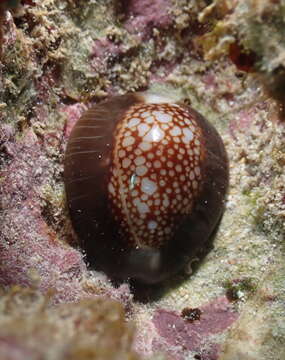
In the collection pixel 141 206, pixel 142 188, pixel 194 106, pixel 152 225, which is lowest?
pixel 152 225

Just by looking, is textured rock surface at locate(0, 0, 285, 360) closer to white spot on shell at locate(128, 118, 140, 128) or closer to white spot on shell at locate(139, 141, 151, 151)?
white spot on shell at locate(128, 118, 140, 128)

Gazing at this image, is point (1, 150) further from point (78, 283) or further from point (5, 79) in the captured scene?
point (78, 283)

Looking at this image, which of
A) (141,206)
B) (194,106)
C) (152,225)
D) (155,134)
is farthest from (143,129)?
(194,106)

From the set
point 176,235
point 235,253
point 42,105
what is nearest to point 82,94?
point 42,105

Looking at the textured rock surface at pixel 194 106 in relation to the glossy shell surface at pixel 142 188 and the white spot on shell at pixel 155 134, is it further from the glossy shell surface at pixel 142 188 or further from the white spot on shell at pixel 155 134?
the white spot on shell at pixel 155 134

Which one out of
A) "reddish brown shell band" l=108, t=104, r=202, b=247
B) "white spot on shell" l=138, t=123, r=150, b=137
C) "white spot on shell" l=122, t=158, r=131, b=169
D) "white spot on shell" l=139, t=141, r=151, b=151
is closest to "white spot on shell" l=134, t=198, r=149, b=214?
"reddish brown shell band" l=108, t=104, r=202, b=247

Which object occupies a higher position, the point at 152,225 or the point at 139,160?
the point at 139,160

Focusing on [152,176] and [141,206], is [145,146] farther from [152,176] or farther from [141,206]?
[141,206]
